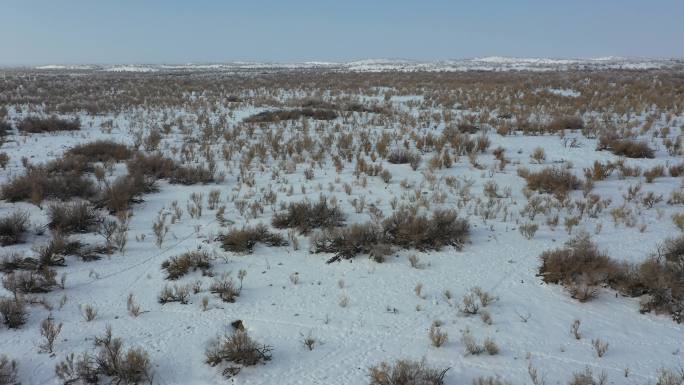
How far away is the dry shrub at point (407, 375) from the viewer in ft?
10.6

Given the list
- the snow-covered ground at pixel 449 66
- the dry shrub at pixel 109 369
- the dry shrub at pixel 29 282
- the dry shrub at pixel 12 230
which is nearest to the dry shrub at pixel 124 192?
the dry shrub at pixel 12 230

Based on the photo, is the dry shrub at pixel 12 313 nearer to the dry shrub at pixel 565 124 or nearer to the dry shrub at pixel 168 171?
the dry shrub at pixel 168 171

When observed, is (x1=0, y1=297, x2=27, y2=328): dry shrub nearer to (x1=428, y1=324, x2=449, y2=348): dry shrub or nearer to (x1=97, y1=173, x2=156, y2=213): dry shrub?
(x1=97, y1=173, x2=156, y2=213): dry shrub

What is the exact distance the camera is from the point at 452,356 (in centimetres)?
369

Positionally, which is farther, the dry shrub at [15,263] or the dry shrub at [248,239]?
the dry shrub at [248,239]

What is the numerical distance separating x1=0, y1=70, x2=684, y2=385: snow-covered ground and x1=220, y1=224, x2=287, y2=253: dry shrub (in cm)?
11

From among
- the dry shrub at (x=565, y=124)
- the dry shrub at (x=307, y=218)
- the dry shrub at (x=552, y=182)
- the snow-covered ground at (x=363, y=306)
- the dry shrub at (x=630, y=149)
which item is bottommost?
the snow-covered ground at (x=363, y=306)

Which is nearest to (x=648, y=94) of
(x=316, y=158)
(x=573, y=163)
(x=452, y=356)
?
(x=573, y=163)

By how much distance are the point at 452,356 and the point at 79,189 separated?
6.66m

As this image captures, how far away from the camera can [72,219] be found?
Answer: 6.19 metres

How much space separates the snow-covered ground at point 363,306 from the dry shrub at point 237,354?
9 cm

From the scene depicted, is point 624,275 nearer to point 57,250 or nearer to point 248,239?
point 248,239

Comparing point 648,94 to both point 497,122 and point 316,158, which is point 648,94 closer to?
point 497,122

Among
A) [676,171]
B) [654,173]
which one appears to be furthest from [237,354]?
[676,171]
